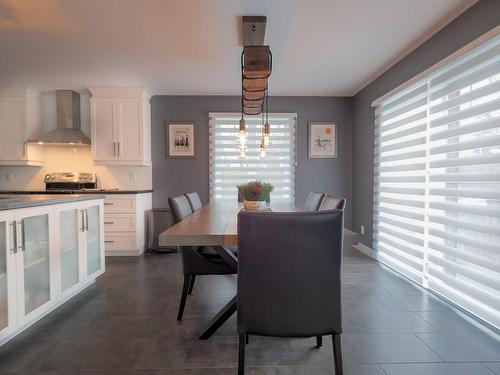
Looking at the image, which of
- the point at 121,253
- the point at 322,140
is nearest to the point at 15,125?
the point at 121,253

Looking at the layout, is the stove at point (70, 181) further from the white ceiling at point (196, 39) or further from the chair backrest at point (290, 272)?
the chair backrest at point (290, 272)

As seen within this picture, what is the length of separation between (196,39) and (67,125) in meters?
2.57

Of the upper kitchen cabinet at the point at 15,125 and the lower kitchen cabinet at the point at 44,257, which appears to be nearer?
the lower kitchen cabinet at the point at 44,257

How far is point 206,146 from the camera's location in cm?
435

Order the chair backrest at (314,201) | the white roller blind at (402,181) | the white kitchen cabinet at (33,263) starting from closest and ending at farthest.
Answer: the white kitchen cabinet at (33,263), the chair backrest at (314,201), the white roller blind at (402,181)

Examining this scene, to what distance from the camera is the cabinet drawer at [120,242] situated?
379cm

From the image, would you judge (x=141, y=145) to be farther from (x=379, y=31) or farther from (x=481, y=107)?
(x=481, y=107)

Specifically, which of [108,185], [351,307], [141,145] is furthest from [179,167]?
[351,307]

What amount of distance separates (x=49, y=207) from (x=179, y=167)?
237 cm

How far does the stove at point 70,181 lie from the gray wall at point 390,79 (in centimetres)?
375

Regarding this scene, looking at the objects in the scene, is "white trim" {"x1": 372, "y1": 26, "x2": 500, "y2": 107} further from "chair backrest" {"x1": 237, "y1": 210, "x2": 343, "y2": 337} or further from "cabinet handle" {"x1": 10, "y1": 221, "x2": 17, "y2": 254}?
"cabinet handle" {"x1": 10, "y1": 221, "x2": 17, "y2": 254}

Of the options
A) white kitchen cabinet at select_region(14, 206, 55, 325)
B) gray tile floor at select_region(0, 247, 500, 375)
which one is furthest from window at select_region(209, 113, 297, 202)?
white kitchen cabinet at select_region(14, 206, 55, 325)

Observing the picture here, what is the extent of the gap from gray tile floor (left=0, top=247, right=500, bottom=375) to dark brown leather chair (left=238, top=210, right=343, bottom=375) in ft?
1.49

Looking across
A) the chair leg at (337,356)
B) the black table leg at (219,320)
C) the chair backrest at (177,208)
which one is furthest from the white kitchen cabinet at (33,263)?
the chair leg at (337,356)
